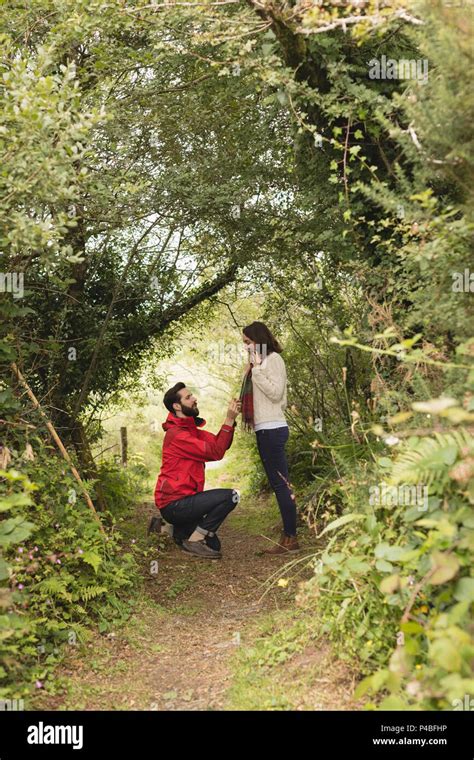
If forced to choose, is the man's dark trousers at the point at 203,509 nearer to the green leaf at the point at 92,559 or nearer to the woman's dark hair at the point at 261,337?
the woman's dark hair at the point at 261,337

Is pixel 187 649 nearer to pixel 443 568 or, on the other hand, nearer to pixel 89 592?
pixel 89 592

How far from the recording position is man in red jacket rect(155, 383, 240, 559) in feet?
23.7

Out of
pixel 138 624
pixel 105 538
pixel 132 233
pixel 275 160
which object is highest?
pixel 275 160

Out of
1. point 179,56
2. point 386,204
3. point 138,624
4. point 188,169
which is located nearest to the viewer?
point 386,204

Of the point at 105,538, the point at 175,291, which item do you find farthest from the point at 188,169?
the point at 105,538

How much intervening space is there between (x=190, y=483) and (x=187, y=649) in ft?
7.47

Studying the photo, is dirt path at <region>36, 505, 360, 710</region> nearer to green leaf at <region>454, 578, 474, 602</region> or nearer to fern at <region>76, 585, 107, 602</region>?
fern at <region>76, 585, 107, 602</region>

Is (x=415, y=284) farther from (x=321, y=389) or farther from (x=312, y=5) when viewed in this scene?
(x=321, y=389)

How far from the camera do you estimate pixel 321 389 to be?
9.43m

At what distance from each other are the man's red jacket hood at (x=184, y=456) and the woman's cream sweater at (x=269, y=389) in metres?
0.42

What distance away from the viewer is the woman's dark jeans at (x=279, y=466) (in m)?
6.95

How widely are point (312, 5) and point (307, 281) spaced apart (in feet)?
14.1

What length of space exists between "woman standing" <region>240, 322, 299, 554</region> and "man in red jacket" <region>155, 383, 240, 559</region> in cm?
34

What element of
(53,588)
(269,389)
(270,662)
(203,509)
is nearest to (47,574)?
(53,588)
